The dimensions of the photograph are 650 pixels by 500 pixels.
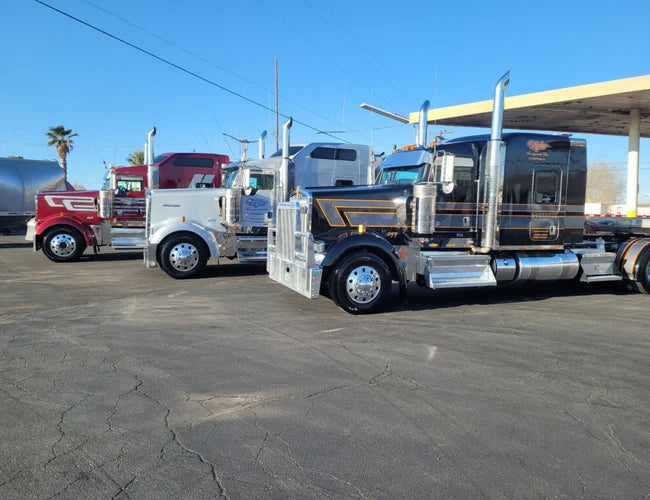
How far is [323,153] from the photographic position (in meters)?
13.9

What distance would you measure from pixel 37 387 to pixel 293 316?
3810 mm

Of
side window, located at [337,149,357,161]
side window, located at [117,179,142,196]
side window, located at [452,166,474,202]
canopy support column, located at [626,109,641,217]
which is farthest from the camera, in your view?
canopy support column, located at [626,109,641,217]

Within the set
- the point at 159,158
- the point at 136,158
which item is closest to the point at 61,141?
the point at 136,158

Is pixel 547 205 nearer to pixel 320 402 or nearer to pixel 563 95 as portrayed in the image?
pixel 320 402

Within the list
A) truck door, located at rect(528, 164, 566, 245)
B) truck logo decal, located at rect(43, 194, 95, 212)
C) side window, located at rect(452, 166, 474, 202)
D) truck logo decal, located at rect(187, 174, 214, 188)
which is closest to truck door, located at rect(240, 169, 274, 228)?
side window, located at rect(452, 166, 474, 202)

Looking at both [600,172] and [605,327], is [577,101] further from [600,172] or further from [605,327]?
[600,172]

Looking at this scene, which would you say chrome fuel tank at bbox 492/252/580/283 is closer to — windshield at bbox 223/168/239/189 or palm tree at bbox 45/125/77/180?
windshield at bbox 223/168/239/189

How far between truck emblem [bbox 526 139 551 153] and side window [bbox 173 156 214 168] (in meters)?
11.7

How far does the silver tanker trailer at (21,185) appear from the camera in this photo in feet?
75.0

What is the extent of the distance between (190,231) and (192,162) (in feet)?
22.6

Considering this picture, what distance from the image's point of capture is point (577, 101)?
19266 millimetres

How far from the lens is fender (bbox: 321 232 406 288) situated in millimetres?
7848

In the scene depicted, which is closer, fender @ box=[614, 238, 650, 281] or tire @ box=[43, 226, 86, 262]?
fender @ box=[614, 238, 650, 281]

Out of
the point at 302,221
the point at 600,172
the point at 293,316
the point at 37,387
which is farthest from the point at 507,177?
the point at 600,172
